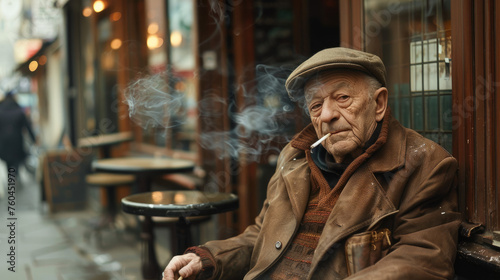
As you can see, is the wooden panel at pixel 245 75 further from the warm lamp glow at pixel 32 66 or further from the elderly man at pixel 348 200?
the warm lamp glow at pixel 32 66

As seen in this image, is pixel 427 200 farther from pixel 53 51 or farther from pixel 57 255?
pixel 53 51

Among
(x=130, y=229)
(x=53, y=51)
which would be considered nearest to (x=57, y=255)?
(x=130, y=229)

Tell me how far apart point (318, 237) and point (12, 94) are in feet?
16.7

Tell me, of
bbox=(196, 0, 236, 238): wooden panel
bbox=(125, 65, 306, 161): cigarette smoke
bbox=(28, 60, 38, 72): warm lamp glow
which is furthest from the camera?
bbox=(28, 60, 38, 72): warm lamp glow

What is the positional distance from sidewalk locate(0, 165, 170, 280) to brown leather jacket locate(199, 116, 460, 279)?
9.78ft

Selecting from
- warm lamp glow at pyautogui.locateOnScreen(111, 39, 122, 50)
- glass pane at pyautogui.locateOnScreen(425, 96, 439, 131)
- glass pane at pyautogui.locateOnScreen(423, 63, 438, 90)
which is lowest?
glass pane at pyautogui.locateOnScreen(425, 96, 439, 131)

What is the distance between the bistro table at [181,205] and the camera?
3.15 meters

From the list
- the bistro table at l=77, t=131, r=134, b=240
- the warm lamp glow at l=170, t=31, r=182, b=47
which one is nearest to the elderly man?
the warm lamp glow at l=170, t=31, r=182, b=47

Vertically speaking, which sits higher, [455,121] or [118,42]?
[118,42]

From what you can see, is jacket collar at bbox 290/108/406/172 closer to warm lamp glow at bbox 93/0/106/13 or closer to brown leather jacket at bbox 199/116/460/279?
brown leather jacket at bbox 199/116/460/279

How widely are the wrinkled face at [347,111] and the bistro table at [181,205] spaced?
1.09 metres

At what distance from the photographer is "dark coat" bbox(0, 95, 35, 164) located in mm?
6227

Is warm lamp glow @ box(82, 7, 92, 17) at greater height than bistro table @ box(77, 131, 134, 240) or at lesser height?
greater

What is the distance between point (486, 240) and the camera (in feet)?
7.38
